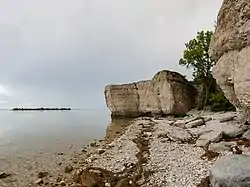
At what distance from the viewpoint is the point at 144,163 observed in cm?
1580

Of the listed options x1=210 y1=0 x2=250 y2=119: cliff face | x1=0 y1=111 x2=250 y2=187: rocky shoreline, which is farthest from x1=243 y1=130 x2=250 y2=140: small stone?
x1=210 y1=0 x2=250 y2=119: cliff face

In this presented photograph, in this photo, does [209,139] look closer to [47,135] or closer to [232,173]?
[232,173]

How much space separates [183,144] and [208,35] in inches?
1055

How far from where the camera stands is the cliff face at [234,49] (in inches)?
555

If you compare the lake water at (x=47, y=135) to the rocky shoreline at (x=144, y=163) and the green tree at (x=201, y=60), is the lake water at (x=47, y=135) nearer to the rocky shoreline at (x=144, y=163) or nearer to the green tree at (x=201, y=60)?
the rocky shoreline at (x=144, y=163)

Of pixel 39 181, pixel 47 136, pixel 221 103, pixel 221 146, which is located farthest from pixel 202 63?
pixel 39 181

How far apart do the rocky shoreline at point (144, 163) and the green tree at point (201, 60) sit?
19873 millimetres

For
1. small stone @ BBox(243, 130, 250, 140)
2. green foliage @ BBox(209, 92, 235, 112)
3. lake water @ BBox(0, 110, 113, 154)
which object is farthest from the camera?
green foliage @ BBox(209, 92, 235, 112)

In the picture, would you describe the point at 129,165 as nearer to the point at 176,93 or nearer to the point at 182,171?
the point at 182,171

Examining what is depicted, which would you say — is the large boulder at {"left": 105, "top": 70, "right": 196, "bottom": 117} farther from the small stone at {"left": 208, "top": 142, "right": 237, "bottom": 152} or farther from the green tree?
the small stone at {"left": 208, "top": 142, "right": 237, "bottom": 152}

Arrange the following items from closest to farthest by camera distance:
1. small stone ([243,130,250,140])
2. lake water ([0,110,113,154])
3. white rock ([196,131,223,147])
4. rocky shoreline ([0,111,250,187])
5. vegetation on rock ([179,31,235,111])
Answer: rocky shoreline ([0,111,250,187]), small stone ([243,130,250,140]), white rock ([196,131,223,147]), lake water ([0,110,113,154]), vegetation on rock ([179,31,235,111])

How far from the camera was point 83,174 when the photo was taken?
15.2m

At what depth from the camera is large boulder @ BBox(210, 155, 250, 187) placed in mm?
9273

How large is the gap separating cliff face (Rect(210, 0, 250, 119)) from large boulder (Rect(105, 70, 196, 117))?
79.2ft
